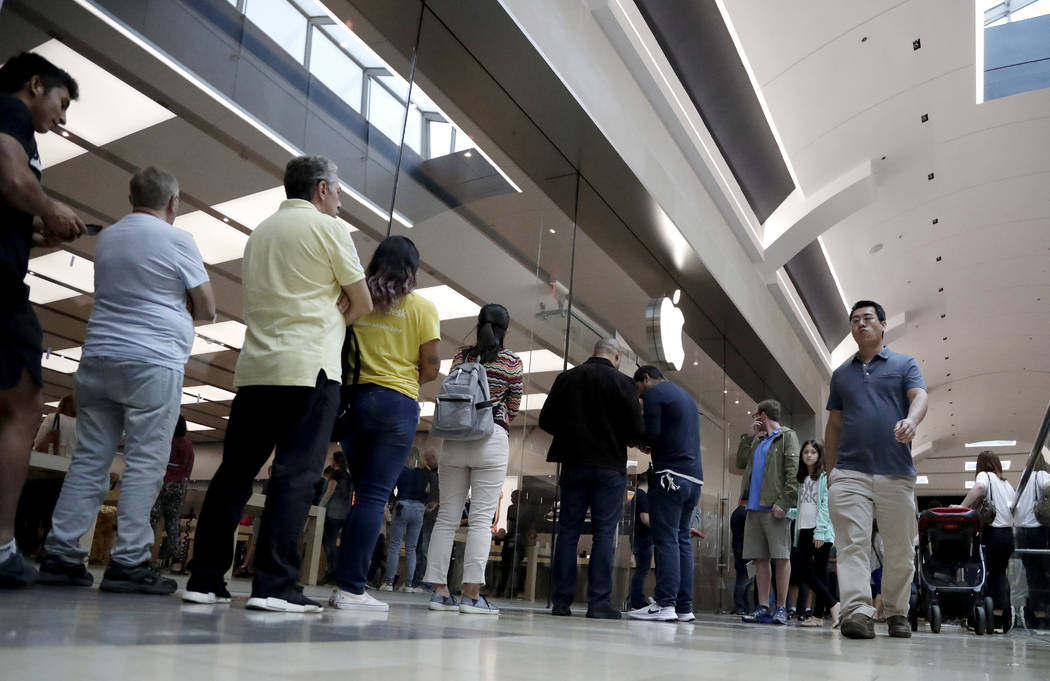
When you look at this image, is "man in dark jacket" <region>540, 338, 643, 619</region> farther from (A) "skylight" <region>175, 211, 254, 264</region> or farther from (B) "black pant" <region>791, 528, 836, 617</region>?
(B) "black pant" <region>791, 528, 836, 617</region>

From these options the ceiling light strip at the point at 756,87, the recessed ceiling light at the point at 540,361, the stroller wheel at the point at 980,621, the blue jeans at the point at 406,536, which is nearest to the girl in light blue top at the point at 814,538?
the stroller wheel at the point at 980,621

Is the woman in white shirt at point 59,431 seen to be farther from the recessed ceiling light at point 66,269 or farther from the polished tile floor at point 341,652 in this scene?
the polished tile floor at point 341,652

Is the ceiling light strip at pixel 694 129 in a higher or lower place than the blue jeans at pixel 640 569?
higher

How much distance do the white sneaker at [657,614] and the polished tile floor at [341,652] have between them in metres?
2.48

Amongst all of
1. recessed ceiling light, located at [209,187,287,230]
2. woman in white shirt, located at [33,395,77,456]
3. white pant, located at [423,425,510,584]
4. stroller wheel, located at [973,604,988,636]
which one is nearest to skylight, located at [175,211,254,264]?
recessed ceiling light, located at [209,187,287,230]

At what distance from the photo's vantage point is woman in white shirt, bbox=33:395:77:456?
4137mm

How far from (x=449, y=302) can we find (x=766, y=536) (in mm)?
3324

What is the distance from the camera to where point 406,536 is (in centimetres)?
520

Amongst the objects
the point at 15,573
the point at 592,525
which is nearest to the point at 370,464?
the point at 15,573

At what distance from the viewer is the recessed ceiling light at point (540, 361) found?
21.3 feet

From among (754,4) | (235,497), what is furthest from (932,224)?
(235,497)

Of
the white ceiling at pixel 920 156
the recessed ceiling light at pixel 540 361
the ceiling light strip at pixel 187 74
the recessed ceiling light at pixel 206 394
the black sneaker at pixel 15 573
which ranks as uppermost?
the white ceiling at pixel 920 156

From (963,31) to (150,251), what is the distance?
10016mm

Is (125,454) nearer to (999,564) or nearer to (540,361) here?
(540,361)
